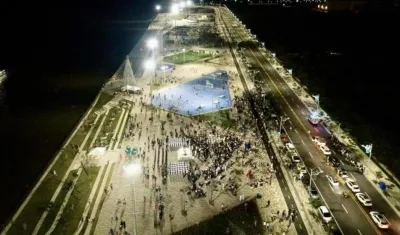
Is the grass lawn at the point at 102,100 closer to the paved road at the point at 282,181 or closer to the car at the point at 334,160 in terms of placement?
the paved road at the point at 282,181

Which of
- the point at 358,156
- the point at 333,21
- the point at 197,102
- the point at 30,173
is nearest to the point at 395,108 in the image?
the point at 358,156

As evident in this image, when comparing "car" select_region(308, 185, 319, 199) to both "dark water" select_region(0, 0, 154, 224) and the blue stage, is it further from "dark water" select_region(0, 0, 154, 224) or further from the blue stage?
"dark water" select_region(0, 0, 154, 224)

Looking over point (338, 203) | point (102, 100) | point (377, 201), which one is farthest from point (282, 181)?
point (102, 100)

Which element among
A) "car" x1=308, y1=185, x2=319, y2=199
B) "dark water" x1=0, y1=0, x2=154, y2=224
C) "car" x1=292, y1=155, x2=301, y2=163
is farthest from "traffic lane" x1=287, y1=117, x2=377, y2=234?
"dark water" x1=0, y1=0, x2=154, y2=224

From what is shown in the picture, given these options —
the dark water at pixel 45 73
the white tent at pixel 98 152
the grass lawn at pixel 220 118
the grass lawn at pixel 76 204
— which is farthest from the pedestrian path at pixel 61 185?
the grass lawn at pixel 220 118

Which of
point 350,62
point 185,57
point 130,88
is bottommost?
point 350,62

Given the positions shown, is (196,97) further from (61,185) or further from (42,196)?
(42,196)

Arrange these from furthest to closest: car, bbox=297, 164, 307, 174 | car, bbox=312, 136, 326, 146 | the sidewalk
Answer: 1. car, bbox=312, 136, 326, 146
2. car, bbox=297, 164, 307, 174
3. the sidewalk
